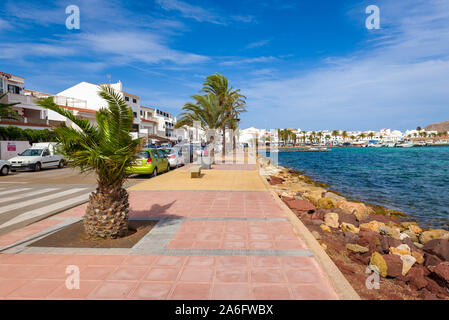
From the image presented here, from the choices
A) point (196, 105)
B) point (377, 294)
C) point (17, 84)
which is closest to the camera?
point (377, 294)

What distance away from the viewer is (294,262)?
14.6 ft

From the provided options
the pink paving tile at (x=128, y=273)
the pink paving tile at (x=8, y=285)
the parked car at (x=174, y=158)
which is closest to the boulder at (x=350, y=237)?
the pink paving tile at (x=128, y=273)

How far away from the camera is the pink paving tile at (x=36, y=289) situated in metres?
3.52

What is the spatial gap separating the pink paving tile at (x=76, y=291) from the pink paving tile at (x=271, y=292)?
2131 millimetres

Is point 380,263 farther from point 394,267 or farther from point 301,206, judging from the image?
point 301,206

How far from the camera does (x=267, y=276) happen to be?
3996 mm

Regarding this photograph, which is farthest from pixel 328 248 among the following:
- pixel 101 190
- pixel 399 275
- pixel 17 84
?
pixel 17 84

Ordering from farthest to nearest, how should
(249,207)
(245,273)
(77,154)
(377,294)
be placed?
(249,207)
(77,154)
(377,294)
(245,273)

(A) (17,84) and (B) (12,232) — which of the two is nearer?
(B) (12,232)

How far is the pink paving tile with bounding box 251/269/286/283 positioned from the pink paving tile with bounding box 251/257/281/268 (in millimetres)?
172

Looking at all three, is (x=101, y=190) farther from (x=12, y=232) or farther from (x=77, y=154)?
(x=12, y=232)

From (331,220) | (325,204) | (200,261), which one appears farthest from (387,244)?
(200,261)
